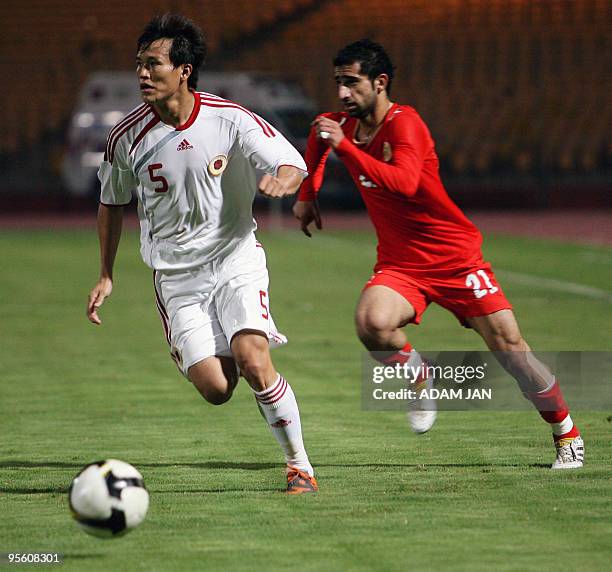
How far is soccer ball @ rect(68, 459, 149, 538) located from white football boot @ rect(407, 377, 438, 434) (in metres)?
2.35

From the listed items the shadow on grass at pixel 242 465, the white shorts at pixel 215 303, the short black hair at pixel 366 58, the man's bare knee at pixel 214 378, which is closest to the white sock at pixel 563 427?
the shadow on grass at pixel 242 465

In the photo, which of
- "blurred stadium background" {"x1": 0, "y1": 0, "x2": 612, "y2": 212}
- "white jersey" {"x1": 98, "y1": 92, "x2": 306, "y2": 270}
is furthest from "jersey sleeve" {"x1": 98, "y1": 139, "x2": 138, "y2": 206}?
"blurred stadium background" {"x1": 0, "y1": 0, "x2": 612, "y2": 212}

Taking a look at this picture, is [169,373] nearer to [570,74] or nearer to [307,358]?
[307,358]

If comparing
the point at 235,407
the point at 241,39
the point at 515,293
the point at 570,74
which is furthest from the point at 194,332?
the point at 241,39

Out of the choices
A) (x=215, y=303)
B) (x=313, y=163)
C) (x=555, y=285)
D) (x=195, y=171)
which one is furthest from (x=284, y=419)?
(x=555, y=285)

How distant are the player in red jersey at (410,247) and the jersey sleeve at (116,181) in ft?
2.91

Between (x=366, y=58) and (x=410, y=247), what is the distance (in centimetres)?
96

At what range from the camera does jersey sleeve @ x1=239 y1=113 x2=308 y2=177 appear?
17.7 ft

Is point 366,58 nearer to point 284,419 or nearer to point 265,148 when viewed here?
point 265,148

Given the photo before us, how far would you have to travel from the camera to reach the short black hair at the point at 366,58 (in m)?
5.93

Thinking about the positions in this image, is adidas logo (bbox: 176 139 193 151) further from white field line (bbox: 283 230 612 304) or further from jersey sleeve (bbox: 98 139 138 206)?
white field line (bbox: 283 230 612 304)

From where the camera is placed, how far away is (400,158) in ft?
18.9

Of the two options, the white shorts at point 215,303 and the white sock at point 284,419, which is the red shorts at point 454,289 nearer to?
the white shorts at point 215,303

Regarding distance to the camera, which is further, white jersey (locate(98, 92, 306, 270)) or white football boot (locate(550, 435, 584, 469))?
white football boot (locate(550, 435, 584, 469))
